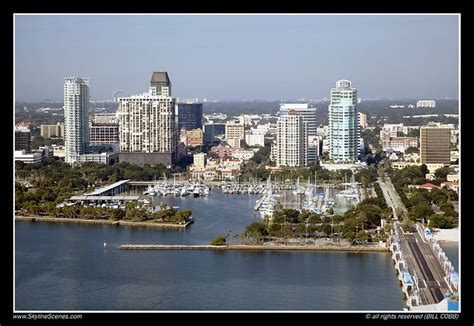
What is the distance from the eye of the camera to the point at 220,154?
1530 centimetres

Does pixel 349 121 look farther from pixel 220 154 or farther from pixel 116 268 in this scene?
pixel 116 268


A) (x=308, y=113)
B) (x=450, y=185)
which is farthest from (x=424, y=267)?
(x=308, y=113)

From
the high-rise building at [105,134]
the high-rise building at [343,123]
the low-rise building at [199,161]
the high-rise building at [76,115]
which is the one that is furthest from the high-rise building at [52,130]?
the high-rise building at [343,123]

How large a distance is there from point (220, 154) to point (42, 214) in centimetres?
698

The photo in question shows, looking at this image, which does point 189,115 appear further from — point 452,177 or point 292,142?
point 452,177

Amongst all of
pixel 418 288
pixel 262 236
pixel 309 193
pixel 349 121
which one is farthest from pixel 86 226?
pixel 349 121

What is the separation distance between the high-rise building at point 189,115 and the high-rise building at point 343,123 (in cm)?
452

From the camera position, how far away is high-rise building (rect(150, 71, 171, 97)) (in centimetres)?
1598

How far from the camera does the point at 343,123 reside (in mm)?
13891

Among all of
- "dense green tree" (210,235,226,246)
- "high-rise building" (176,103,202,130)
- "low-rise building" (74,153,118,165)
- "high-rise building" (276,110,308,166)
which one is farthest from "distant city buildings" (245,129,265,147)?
"dense green tree" (210,235,226,246)

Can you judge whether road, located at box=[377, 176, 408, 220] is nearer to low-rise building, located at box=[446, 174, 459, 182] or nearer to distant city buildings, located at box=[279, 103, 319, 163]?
low-rise building, located at box=[446, 174, 459, 182]

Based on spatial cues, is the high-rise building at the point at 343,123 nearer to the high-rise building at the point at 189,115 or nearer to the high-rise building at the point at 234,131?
the high-rise building at the point at 234,131

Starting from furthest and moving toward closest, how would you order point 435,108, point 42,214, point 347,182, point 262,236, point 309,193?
point 435,108, point 347,182, point 309,193, point 42,214, point 262,236
